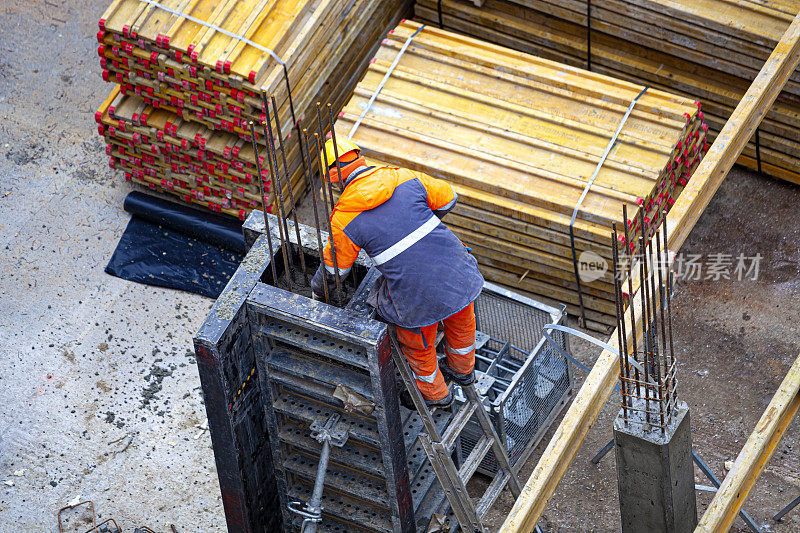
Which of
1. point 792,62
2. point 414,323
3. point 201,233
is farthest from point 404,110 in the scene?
point 414,323

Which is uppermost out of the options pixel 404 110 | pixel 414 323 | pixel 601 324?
pixel 404 110

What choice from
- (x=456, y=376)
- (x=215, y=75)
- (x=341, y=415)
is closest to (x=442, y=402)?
(x=456, y=376)

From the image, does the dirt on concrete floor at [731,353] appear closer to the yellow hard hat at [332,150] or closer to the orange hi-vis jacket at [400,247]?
the orange hi-vis jacket at [400,247]

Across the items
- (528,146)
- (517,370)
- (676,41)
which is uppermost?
(676,41)

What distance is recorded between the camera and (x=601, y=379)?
688cm

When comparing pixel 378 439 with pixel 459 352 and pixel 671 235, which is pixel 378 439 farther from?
pixel 671 235

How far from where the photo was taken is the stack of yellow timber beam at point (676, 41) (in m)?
10.1

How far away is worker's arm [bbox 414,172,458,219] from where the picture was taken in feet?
22.1

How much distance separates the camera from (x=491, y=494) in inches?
291

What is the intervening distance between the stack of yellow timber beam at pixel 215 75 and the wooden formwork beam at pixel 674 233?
3.67 metres

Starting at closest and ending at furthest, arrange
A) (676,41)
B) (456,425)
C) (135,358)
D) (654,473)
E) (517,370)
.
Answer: (654,473) < (456,425) < (517,370) < (135,358) < (676,41)

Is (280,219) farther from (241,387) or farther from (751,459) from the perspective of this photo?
(751,459)

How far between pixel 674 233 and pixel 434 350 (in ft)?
6.32

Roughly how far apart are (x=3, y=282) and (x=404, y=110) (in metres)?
3.95
